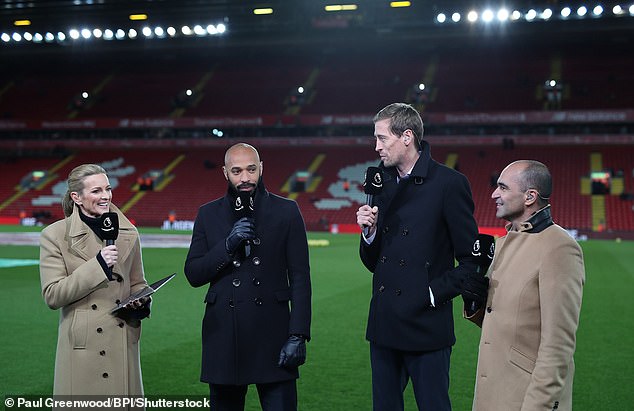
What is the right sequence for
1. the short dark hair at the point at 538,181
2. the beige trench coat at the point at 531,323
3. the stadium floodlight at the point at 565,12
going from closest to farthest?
the beige trench coat at the point at 531,323 < the short dark hair at the point at 538,181 < the stadium floodlight at the point at 565,12

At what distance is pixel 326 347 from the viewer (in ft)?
31.3

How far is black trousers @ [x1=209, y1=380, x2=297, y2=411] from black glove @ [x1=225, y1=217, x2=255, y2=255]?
0.87 meters

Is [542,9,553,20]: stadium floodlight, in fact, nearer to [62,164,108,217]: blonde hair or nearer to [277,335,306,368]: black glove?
[62,164,108,217]: blonde hair

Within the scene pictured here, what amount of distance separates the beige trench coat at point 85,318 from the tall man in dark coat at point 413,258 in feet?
5.14

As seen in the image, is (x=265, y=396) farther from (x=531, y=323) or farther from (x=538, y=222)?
(x=538, y=222)

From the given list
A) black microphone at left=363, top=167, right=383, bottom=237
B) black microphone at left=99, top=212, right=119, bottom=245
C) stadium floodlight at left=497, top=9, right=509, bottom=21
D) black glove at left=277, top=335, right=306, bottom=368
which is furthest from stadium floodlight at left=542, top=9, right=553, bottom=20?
black microphone at left=99, top=212, right=119, bottom=245

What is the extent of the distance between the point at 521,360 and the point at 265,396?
1.61 meters

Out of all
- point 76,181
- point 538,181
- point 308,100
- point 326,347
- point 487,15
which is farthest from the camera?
point 308,100

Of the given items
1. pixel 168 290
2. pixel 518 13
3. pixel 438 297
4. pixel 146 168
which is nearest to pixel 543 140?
pixel 518 13

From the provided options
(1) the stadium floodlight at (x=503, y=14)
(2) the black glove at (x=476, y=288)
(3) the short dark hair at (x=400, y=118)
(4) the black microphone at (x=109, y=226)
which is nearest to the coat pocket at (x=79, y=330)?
(4) the black microphone at (x=109, y=226)

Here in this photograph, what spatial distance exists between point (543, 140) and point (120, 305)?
1888 inches

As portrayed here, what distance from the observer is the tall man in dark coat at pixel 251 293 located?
429 centimetres

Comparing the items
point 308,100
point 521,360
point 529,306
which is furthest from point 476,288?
point 308,100

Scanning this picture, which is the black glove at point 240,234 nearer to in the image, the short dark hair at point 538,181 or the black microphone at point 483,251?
the black microphone at point 483,251
